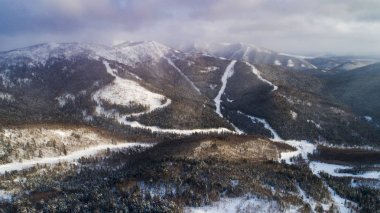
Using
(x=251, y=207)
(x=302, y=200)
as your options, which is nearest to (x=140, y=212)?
(x=251, y=207)

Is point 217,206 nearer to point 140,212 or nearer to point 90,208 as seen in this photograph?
point 140,212

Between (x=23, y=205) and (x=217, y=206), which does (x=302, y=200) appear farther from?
(x=23, y=205)

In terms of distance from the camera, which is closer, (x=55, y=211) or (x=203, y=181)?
(x=55, y=211)

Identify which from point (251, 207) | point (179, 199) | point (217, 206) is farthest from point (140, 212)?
point (251, 207)

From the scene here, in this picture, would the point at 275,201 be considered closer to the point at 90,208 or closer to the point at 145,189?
the point at 145,189

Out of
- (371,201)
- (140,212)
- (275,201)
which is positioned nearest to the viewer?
(140,212)

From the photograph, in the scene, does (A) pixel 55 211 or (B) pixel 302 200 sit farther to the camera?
(B) pixel 302 200

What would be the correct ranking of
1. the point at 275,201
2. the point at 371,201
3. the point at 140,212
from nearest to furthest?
the point at 140,212, the point at 275,201, the point at 371,201

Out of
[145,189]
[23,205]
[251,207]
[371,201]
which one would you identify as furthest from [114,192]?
[371,201]
